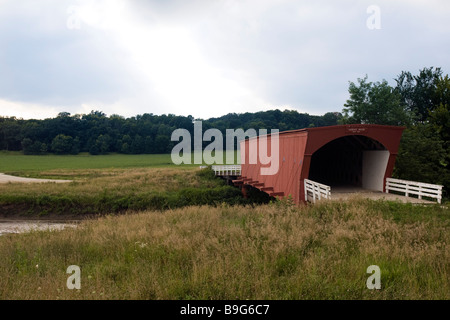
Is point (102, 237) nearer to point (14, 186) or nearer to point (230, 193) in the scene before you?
point (230, 193)

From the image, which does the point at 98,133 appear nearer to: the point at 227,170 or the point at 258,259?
the point at 227,170

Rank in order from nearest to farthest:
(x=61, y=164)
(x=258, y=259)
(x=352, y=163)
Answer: (x=258, y=259)
(x=352, y=163)
(x=61, y=164)

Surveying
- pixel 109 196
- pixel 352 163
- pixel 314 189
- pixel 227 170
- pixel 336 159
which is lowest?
pixel 109 196

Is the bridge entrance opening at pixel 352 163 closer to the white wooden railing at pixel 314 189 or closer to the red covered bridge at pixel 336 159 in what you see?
the red covered bridge at pixel 336 159

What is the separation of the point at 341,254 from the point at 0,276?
6.10m

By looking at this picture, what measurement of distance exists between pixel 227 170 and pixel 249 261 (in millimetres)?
29475

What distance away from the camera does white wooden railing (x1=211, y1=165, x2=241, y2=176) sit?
34.6m

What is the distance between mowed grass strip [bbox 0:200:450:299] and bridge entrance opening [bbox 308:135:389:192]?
7210 mm

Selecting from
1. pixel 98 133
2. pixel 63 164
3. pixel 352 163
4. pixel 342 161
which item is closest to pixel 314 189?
pixel 352 163

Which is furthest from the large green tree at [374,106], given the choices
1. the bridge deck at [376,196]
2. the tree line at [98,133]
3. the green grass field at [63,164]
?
the tree line at [98,133]

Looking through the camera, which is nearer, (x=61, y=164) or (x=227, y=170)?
(x=227, y=170)

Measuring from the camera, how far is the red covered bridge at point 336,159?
14.0 m

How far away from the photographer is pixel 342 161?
20344mm

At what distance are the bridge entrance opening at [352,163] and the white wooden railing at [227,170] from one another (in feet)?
39.8
